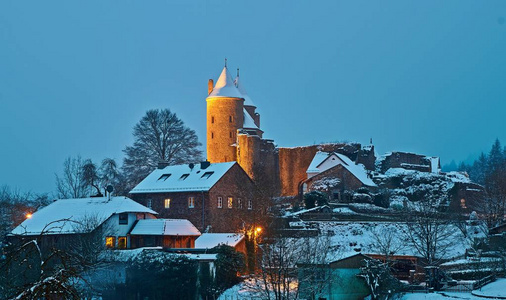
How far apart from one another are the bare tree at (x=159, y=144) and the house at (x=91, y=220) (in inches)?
626

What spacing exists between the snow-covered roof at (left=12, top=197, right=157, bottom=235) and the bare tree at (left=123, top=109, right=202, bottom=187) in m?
15.9

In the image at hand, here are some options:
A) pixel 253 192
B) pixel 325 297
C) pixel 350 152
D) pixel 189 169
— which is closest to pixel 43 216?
pixel 189 169

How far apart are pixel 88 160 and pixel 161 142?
7696 millimetres

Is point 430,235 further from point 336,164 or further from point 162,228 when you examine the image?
point 336,164

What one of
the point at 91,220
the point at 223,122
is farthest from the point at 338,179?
the point at 91,220

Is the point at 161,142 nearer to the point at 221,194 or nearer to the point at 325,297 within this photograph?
the point at 221,194

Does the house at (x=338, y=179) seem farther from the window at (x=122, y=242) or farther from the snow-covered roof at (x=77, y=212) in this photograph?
the window at (x=122, y=242)

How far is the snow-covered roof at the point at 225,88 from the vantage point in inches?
2552

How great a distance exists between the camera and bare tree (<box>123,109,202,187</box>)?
58.1m

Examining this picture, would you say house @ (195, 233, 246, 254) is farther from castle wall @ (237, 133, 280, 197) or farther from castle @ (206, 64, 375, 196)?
castle @ (206, 64, 375, 196)

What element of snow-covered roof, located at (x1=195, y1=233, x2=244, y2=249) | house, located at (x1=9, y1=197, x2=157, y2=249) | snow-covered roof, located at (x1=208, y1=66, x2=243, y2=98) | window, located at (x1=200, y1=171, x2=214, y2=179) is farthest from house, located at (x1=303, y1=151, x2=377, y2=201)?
house, located at (x1=9, y1=197, x2=157, y2=249)

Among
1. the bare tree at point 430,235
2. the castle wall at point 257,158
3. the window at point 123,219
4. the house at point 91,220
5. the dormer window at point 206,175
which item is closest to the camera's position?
the bare tree at point 430,235

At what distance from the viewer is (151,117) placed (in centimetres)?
6038

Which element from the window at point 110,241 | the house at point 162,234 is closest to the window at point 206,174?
the house at point 162,234
